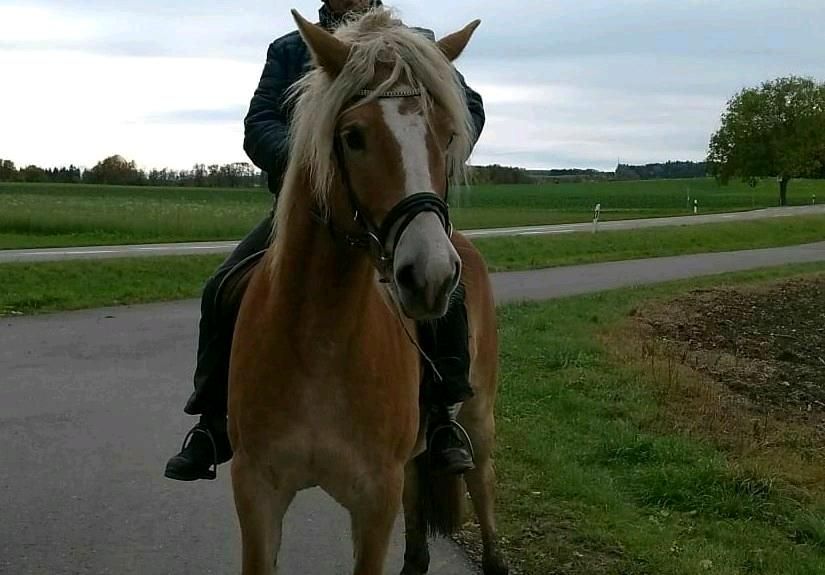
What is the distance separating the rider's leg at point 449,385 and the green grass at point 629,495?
88cm

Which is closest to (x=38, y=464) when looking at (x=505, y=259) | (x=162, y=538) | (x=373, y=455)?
(x=162, y=538)

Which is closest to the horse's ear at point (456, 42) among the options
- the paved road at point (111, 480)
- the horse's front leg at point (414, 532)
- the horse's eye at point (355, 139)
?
the horse's eye at point (355, 139)

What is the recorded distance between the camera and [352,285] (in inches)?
132

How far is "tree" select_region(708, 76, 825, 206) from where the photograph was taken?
5828 cm

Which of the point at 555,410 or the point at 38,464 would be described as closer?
the point at 38,464

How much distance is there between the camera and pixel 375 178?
111 inches

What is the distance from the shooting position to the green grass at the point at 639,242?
22328 millimetres

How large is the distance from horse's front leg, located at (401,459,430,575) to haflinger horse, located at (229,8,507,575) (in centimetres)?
109

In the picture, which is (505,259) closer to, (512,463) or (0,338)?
(0,338)

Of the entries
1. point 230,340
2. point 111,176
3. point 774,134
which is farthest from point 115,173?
point 230,340

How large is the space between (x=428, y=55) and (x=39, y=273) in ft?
44.2

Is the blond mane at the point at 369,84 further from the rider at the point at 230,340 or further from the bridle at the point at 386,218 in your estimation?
the rider at the point at 230,340

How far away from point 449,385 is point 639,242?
2322 centimetres

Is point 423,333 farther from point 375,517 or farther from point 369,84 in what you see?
point 369,84
